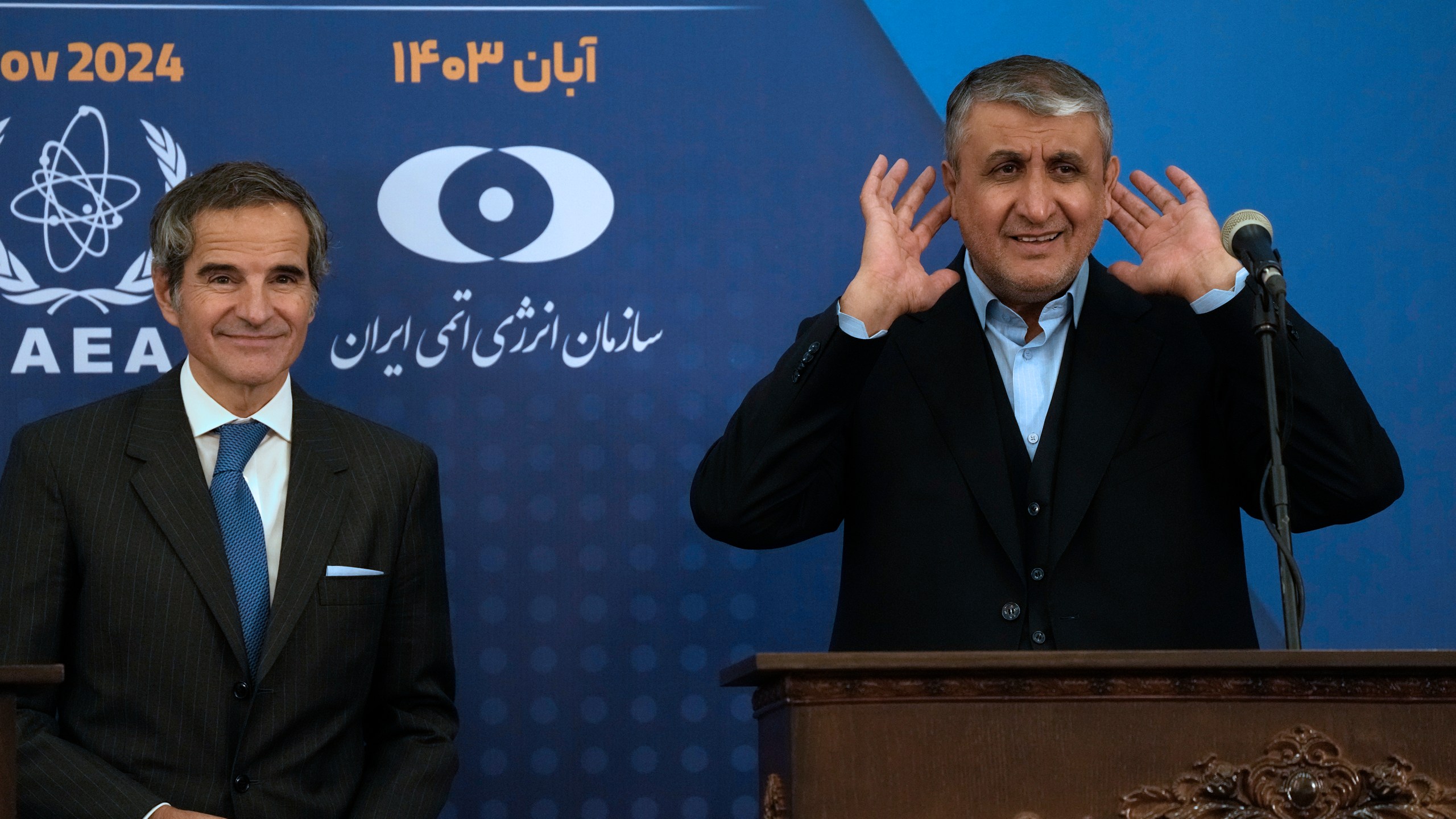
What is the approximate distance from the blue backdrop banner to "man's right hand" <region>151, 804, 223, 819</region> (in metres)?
0.88

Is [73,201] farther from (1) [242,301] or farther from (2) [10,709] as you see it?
(2) [10,709]

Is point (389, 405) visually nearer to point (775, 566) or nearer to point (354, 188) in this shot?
point (354, 188)

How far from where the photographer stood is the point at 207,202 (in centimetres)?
239

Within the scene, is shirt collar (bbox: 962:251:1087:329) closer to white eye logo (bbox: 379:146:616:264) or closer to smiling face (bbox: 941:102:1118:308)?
smiling face (bbox: 941:102:1118:308)

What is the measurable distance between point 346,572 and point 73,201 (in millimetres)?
1155

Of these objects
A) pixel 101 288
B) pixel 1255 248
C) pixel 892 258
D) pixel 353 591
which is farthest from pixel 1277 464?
pixel 101 288

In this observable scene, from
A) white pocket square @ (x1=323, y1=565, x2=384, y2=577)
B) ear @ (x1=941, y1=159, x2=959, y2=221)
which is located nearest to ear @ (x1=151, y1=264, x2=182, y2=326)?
white pocket square @ (x1=323, y1=565, x2=384, y2=577)

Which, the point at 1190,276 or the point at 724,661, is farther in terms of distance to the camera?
the point at 724,661

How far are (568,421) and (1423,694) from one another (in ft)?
5.70

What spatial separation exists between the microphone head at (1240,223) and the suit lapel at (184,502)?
5.03 ft

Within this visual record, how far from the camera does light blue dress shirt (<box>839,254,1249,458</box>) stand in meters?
2.37

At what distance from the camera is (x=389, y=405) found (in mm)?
2947

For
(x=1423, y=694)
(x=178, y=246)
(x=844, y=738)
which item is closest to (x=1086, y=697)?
(x=844, y=738)

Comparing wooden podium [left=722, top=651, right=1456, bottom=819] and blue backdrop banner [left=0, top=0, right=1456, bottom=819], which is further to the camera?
blue backdrop banner [left=0, top=0, right=1456, bottom=819]
